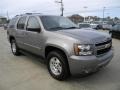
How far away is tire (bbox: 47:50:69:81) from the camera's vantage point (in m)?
4.14

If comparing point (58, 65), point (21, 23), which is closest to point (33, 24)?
point (21, 23)

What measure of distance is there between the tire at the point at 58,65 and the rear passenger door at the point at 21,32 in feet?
5.95

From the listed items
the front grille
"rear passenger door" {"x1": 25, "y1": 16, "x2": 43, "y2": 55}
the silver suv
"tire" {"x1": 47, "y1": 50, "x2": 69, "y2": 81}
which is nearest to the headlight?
the silver suv

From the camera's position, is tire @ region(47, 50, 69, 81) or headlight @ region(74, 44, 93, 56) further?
tire @ region(47, 50, 69, 81)

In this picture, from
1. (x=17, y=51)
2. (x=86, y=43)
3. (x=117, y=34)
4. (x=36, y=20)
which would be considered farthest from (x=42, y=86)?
(x=117, y=34)

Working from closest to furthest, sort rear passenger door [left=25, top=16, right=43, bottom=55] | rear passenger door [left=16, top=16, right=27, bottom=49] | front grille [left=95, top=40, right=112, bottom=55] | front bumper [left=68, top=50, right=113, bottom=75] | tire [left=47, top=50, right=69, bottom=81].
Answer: front bumper [left=68, top=50, right=113, bottom=75] < front grille [left=95, top=40, right=112, bottom=55] < tire [left=47, top=50, right=69, bottom=81] < rear passenger door [left=25, top=16, right=43, bottom=55] < rear passenger door [left=16, top=16, right=27, bottom=49]

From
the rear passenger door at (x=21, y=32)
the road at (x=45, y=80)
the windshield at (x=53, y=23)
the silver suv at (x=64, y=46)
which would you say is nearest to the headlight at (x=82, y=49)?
the silver suv at (x=64, y=46)

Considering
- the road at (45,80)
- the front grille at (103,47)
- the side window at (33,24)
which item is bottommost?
the road at (45,80)

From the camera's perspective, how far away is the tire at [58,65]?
13.6 feet

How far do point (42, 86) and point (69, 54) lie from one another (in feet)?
3.67

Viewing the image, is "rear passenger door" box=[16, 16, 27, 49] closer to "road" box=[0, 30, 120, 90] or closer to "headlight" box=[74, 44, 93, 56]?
"road" box=[0, 30, 120, 90]

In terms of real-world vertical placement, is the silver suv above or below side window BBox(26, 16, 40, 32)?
below

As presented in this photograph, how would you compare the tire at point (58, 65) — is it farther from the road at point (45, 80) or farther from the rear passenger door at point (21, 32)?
the rear passenger door at point (21, 32)

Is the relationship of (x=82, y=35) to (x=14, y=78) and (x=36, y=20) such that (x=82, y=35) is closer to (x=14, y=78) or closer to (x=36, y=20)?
(x=36, y=20)
